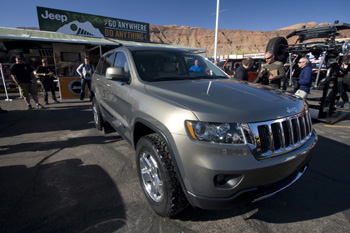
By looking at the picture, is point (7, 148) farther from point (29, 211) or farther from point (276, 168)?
point (276, 168)

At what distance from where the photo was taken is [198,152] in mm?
1462

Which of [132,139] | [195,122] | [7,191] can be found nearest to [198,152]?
[195,122]

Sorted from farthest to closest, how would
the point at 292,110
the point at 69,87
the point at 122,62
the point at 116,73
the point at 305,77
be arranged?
the point at 69,87, the point at 305,77, the point at 122,62, the point at 116,73, the point at 292,110

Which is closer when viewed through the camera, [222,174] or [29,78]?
[222,174]

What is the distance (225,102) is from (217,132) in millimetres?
341

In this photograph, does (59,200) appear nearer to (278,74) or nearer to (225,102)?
(225,102)

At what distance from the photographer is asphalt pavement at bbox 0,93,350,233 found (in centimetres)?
187

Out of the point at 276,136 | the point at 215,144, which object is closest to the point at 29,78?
the point at 215,144

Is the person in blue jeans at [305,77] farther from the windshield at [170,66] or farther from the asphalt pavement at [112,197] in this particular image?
the windshield at [170,66]

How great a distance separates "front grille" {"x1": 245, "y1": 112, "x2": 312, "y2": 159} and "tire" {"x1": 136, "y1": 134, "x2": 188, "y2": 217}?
0.74 meters

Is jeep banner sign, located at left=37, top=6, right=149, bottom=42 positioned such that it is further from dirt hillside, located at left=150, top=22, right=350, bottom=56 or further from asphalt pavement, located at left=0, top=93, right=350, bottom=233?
dirt hillside, located at left=150, top=22, right=350, bottom=56

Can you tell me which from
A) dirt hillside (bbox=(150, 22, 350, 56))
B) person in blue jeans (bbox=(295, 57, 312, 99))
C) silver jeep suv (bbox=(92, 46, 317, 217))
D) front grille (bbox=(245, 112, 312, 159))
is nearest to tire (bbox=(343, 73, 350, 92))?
person in blue jeans (bbox=(295, 57, 312, 99))

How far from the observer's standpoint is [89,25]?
45.6 ft

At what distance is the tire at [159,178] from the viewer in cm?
167
